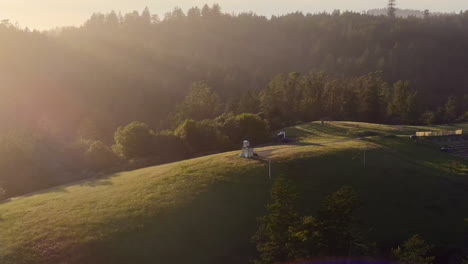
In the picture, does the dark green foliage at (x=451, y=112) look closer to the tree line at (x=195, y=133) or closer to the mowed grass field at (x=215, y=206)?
the tree line at (x=195, y=133)

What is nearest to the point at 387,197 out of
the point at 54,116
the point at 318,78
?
the point at 318,78

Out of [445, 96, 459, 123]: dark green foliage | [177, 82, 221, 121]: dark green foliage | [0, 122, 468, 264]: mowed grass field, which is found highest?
[177, 82, 221, 121]: dark green foliage

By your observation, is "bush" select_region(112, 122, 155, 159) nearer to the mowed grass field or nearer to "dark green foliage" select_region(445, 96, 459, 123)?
the mowed grass field

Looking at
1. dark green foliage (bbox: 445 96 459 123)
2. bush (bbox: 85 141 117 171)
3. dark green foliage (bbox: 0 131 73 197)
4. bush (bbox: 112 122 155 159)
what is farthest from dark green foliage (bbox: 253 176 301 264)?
dark green foliage (bbox: 445 96 459 123)

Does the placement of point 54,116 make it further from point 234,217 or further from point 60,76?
point 234,217

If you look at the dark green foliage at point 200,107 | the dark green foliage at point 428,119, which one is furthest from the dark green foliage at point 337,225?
the dark green foliage at point 428,119

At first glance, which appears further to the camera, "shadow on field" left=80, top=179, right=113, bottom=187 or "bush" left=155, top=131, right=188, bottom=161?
"bush" left=155, top=131, right=188, bottom=161

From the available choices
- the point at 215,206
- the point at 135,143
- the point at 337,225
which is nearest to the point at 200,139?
the point at 135,143
